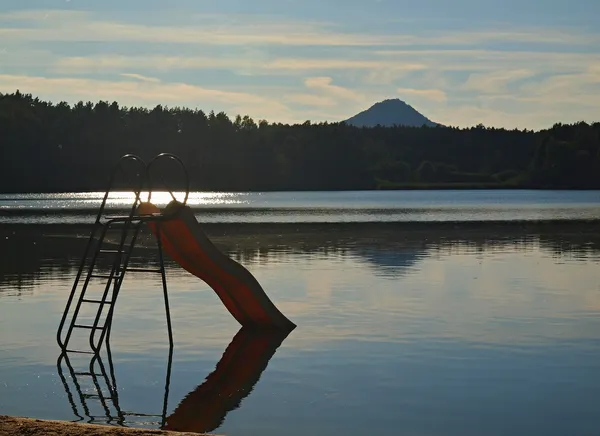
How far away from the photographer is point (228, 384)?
49.8 ft

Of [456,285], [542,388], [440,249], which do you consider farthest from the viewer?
[440,249]

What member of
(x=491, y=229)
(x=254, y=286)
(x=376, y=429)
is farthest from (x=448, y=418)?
(x=491, y=229)

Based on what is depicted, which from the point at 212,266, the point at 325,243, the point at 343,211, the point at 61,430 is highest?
the point at 212,266

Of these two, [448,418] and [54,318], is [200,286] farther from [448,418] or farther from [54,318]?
[448,418]

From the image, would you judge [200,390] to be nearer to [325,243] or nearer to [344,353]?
[344,353]

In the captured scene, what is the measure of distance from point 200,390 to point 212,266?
5147 mm

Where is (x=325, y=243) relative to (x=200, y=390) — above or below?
above

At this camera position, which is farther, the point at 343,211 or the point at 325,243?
the point at 343,211

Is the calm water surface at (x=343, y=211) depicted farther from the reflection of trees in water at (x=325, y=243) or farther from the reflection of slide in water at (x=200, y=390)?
the reflection of slide in water at (x=200, y=390)

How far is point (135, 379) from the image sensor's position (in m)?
15.5

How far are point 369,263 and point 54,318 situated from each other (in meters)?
14.8

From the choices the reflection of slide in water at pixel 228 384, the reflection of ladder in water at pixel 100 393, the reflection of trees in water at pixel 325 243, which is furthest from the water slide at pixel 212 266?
the reflection of trees in water at pixel 325 243

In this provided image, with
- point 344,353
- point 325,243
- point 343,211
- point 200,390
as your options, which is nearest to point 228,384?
point 200,390

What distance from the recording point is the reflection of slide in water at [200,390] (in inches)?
508
